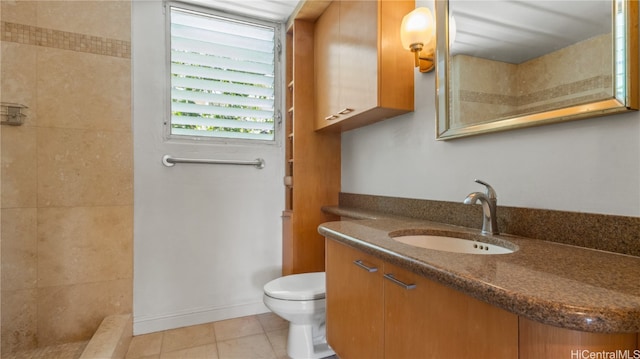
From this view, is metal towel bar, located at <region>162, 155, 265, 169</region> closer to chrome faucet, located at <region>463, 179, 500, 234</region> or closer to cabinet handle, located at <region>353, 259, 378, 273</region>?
cabinet handle, located at <region>353, 259, 378, 273</region>

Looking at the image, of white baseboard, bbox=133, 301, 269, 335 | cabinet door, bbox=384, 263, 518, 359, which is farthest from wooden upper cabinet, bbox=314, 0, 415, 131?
white baseboard, bbox=133, 301, 269, 335

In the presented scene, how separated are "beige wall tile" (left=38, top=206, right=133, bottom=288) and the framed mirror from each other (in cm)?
202

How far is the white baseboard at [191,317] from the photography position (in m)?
2.04

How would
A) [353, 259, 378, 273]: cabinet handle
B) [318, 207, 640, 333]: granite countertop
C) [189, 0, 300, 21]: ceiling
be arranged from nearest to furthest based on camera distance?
[318, 207, 640, 333]: granite countertop < [353, 259, 378, 273]: cabinet handle < [189, 0, 300, 21]: ceiling

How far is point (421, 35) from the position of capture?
1363 mm

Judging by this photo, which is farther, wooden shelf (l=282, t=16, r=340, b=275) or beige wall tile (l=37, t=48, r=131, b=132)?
wooden shelf (l=282, t=16, r=340, b=275)

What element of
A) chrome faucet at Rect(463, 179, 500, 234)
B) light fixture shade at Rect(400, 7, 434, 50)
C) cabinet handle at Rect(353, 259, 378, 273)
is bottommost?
cabinet handle at Rect(353, 259, 378, 273)

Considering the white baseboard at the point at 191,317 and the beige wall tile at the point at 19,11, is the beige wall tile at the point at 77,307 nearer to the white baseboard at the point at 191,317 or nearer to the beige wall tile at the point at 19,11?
the white baseboard at the point at 191,317

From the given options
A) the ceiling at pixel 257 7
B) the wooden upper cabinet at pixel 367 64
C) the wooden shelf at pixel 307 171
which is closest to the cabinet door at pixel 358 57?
the wooden upper cabinet at pixel 367 64

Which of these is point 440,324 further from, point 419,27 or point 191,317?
point 191,317

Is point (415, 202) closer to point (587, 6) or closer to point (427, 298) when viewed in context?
point (427, 298)

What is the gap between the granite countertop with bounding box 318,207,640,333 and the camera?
455mm

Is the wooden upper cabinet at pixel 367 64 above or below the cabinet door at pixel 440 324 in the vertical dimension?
above

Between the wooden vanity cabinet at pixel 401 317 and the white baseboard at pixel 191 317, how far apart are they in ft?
3.98
